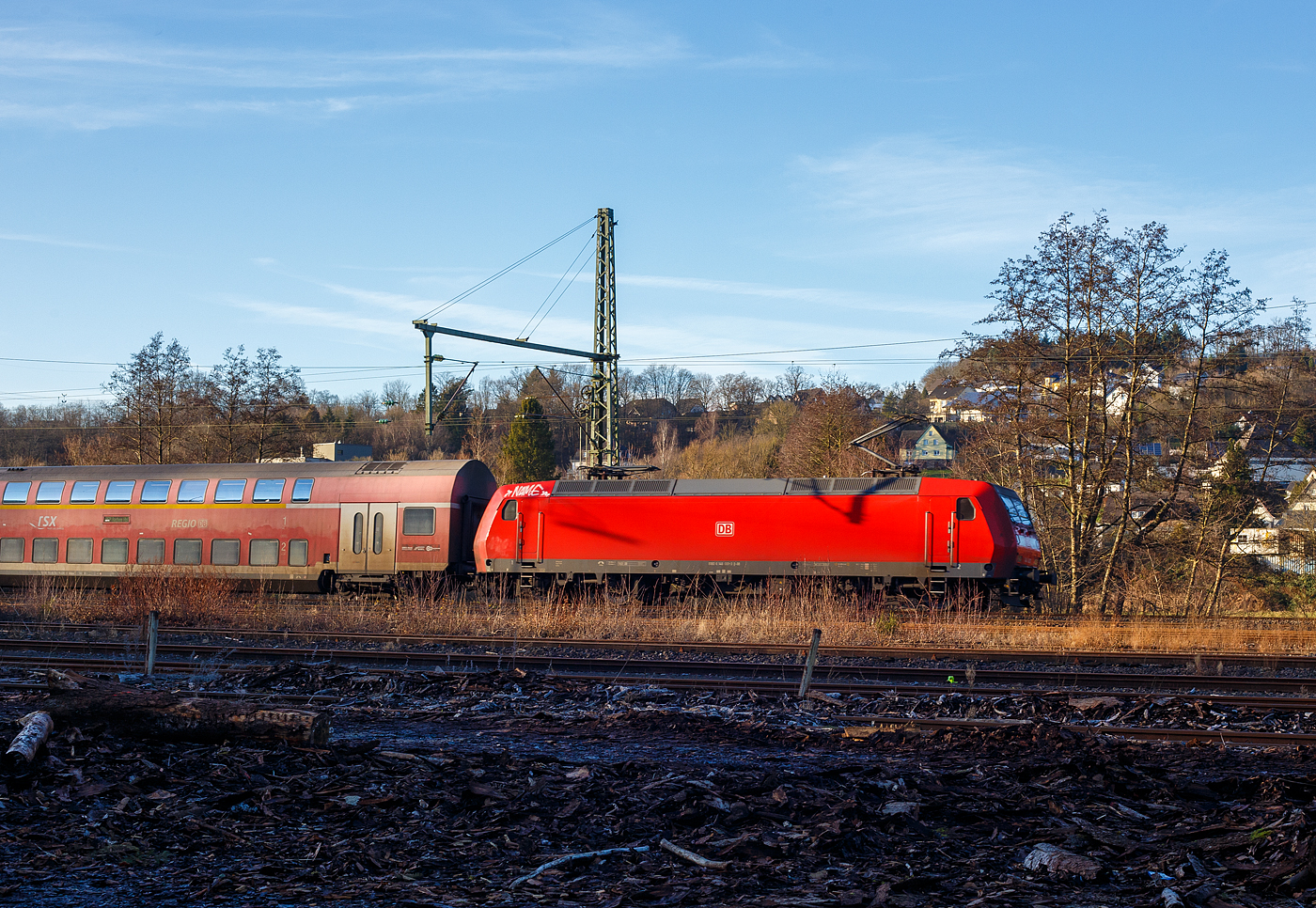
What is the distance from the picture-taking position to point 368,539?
22391mm

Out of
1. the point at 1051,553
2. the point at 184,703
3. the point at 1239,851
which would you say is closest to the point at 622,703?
the point at 184,703

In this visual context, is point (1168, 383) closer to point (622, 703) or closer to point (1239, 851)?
point (622, 703)

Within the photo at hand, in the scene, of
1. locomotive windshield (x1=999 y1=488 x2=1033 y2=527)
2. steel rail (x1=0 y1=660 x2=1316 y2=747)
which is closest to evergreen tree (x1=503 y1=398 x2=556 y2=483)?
locomotive windshield (x1=999 y1=488 x2=1033 y2=527)

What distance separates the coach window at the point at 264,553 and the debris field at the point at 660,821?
16031mm

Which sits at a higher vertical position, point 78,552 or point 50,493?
point 50,493

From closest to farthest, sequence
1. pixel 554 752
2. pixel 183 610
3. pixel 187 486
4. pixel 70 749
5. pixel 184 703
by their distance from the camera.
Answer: pixel 70 749 < pixel 184 703 < pixel 554 752 < pixel 183 610 < pixel 187 486

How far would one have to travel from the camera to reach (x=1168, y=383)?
2447 cm

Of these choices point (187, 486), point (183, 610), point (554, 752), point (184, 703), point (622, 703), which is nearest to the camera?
point (184, 703)

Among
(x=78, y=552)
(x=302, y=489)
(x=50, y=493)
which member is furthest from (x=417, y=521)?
(x=50, y=493)

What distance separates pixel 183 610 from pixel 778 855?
665 inches

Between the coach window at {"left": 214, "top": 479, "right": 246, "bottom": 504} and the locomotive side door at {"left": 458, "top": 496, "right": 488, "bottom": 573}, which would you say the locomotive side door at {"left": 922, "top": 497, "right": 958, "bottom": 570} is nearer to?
the locomotive side door at {"left": 458, "top": 496, "right": 488, "bottom": 573}

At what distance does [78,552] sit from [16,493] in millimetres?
2695

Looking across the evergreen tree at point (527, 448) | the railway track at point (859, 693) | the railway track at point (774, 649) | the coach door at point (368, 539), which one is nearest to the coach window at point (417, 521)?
the coach door at point (368, 539)

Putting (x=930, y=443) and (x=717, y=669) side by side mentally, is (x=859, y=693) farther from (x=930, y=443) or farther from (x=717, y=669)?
(x=930, y=443)
